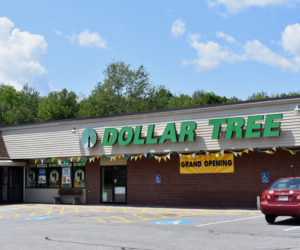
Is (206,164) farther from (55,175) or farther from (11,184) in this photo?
(11,184)

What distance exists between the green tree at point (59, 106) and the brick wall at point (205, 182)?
145 ft

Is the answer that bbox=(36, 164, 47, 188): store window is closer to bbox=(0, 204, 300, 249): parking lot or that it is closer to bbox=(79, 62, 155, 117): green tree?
bbox=(0, 204, 300, 249): parking lot

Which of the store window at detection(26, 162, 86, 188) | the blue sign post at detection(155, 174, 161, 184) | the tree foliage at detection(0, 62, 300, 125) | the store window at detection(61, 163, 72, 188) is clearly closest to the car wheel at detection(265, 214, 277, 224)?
the blue sign post at detection(155, 174, 161, 184)

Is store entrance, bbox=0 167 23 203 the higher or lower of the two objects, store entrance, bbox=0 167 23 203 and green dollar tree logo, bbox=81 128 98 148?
the lower

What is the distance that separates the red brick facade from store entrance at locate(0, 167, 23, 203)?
5753 mm

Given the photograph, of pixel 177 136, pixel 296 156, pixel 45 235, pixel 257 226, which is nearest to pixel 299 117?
pixel 296 156

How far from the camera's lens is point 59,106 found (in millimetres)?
68312

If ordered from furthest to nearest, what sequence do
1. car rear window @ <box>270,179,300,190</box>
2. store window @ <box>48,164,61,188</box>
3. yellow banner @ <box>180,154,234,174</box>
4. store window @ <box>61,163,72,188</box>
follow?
store window @ <box>48,164,61,188</box>
store window @ <box>61,163,72,188</box>
yellow banner @ <box>180,154,234,174</box>
car rear window @ <box>270,179,300,190</box>

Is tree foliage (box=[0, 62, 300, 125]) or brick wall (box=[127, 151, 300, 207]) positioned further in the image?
tree foliage (box=[0, 62, 300, 125])

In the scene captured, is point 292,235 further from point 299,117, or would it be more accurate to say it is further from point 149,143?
point 149,143

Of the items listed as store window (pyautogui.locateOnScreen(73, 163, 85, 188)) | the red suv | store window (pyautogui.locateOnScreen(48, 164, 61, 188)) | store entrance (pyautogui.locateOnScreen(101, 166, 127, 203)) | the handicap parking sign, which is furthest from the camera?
store window (pyautogui.locateOnScreen(48, 164, 61, 188))

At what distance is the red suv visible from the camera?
13867 millimetres

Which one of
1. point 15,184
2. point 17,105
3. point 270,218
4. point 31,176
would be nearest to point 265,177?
point 270,218

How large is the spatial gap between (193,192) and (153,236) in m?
11.8
